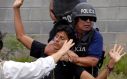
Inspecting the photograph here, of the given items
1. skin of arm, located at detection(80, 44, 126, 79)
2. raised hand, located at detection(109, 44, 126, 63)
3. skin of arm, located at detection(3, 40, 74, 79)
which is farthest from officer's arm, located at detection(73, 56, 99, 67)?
skin of arm, located at detection(3, 40, 74, 79)

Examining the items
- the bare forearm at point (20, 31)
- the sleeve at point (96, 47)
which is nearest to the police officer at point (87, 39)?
the sleeve at point (96, 47)

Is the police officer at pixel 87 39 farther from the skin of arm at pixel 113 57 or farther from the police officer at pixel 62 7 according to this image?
the police officer at pixel 62 7

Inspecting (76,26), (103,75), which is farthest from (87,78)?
(76,26)

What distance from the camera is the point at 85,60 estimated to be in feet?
15.2

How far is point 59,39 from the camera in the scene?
4410 mm

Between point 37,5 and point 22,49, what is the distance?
0.95m

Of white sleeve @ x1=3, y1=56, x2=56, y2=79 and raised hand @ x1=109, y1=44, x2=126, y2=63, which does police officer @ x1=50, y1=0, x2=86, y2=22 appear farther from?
white sleeve @ x1=3, y1=56, x2=56, y2=79

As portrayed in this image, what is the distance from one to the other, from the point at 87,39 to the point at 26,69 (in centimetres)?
130

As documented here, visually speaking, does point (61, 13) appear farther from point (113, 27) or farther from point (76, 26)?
point (113, 27)

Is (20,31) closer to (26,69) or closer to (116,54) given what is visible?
(116,54)

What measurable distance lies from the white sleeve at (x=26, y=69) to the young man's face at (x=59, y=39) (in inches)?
33.0

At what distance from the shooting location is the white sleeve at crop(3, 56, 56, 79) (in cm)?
347

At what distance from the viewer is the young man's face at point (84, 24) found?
15.5 feet

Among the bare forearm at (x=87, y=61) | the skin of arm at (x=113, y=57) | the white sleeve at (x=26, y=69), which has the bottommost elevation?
the bare forearm at (x=87, y=61)
